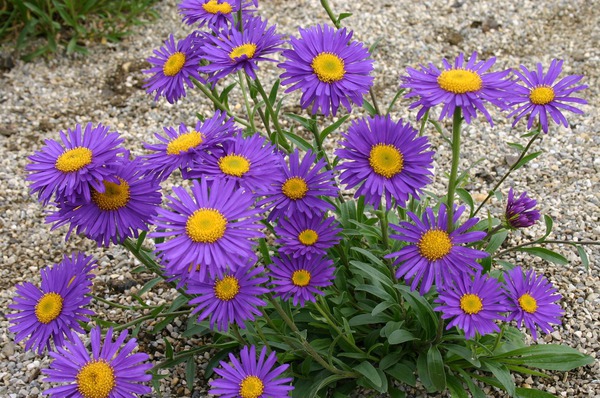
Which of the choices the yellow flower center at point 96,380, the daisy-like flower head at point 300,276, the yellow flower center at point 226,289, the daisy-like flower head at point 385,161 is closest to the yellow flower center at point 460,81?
the daisy-like flower head at point 385,161

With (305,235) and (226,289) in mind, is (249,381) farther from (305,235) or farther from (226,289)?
(305,235)

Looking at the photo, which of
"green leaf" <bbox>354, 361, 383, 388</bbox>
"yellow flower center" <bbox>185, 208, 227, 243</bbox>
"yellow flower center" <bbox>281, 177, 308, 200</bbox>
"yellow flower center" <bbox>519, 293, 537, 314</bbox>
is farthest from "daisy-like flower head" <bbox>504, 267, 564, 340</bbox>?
"yellow flower center" <bbox>185, 208, 227, 243</bbox>

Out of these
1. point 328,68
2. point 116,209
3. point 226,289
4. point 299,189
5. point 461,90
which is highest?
point 328,68

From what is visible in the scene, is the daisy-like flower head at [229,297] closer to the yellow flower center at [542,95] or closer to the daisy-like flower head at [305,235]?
the daisy-like flower head at [305,235]

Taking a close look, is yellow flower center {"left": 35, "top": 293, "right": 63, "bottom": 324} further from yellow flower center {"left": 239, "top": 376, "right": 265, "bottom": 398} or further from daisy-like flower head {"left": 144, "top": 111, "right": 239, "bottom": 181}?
yellow flower center {"left": 239, "top": 376, "right": 265, "bottom": 398}

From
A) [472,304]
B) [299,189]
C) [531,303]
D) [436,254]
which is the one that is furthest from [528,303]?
[299,189]

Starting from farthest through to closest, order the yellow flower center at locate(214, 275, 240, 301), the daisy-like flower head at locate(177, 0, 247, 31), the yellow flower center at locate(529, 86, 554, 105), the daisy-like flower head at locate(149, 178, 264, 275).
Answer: the daisy-like flower head at locate(177, 0, 247, 31)
the yellow flower center at locate(529, 86, 554, 105)
the yellow flower center at locate(214, 275, 240, 301)
the daisy-like flower head at locate(149, 178, 264, 275)

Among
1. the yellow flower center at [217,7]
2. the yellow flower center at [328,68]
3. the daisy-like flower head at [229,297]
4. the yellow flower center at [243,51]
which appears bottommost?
the daisy-like flower head at [229,297]
